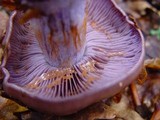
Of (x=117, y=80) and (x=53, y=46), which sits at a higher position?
Result: (x=53, y=46)

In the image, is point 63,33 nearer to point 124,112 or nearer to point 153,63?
point 124,112

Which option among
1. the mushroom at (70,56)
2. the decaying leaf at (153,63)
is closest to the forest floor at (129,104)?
the decaying leaf at (153,63)

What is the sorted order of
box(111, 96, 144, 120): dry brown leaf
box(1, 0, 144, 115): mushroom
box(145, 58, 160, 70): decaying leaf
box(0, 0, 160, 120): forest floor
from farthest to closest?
box(145, 58, 160, 70): decaying leaf, box(111, 96, 144, 120): dry brown leaf, box(0, 0, 160, 120): forest floor, box(1, 0, 144, 115): mushroom

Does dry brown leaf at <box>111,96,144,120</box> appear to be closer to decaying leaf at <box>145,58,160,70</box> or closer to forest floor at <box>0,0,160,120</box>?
forest floor at <box>0,0,160,120</box>

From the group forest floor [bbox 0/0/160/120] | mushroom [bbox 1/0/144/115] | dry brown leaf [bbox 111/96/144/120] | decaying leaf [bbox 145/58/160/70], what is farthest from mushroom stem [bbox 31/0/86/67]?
decaying leaf [bbox 145/58/160/70]

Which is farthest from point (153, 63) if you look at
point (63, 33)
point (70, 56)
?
point (63, 33)

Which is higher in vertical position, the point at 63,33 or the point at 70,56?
the point at 63,33

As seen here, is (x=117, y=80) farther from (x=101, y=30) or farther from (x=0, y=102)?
(x=0, y=102)

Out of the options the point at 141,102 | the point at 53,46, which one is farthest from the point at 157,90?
the point at 53,46
